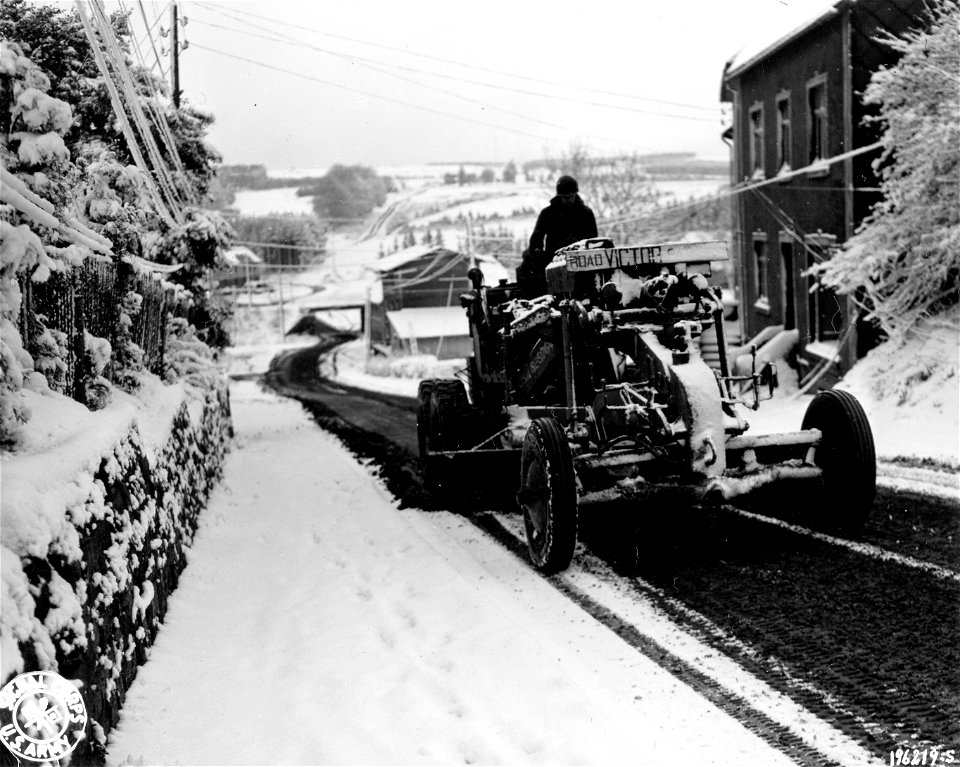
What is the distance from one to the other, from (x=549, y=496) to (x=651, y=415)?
0.85m

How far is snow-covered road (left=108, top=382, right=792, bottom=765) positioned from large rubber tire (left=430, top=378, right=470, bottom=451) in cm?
146

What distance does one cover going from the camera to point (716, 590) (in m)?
6.23

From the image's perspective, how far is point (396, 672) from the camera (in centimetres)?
518

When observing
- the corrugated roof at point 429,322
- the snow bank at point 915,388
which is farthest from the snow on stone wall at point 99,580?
the corrugated roof at point 429,322

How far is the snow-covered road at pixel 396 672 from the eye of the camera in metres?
4.28

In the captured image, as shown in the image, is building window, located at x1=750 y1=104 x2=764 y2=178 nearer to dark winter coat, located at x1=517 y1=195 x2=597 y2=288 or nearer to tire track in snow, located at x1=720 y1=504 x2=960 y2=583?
dark winter coat, located at x1=517 y1=195 x2=597 y2=288

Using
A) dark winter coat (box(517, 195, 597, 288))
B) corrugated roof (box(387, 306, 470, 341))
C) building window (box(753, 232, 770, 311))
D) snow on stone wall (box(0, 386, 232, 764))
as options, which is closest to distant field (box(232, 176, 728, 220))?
corrugated roof (box(387, 306, 470, 341))

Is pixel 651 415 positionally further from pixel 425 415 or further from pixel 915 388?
pixel 915 388

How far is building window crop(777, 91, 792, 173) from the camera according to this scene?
→ 2178 centimetres

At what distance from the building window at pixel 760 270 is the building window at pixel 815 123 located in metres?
3.80

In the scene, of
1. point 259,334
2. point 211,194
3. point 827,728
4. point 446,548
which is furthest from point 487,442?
point 259,334

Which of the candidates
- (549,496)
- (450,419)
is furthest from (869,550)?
(450,419)

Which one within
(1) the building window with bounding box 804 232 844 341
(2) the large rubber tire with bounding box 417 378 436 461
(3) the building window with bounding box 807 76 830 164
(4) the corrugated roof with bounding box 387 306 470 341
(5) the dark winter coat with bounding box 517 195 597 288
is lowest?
(4) the corrugated roof with bounding box 387 306 470 341

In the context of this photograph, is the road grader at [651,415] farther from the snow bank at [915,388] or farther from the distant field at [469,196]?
the distant field at [469,196]
